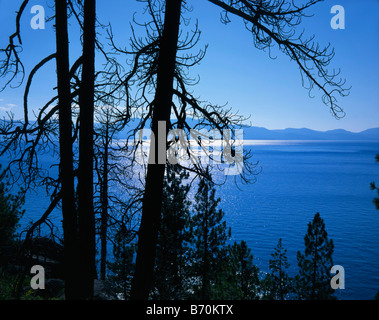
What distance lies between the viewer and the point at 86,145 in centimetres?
437

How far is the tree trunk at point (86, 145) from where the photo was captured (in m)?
4.28

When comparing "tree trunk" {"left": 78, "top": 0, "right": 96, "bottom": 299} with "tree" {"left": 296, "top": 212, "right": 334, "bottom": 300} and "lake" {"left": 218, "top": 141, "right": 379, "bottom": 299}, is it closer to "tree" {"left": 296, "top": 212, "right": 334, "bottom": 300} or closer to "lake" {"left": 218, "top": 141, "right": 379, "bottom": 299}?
"tree" {"left": 296, "top": 212, "right": 334, "bottom": 300}

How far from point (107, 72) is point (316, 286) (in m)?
21.8

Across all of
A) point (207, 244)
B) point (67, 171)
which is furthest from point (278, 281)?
point (67, 171)

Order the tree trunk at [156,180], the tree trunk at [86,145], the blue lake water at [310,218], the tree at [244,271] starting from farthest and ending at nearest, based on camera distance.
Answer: the blue lake water at [310,218]
the tree at [244,271]
the tree trunk at [86,145]
the tree trunk at [156,180]

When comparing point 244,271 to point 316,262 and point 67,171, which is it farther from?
point 67,171

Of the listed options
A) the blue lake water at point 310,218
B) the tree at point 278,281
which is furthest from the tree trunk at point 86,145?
the blue lake water at point 310,218

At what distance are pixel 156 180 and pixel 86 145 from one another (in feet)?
3.92

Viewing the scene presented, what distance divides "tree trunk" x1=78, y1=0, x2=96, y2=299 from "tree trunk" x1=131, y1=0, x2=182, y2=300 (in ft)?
2.92

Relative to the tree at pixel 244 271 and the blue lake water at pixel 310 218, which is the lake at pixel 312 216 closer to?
the blue lake water at pixel 310 218

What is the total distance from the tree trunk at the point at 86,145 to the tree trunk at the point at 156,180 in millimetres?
891

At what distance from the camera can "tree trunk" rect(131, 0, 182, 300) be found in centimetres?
394

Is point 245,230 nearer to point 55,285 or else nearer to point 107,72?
point 55,285
